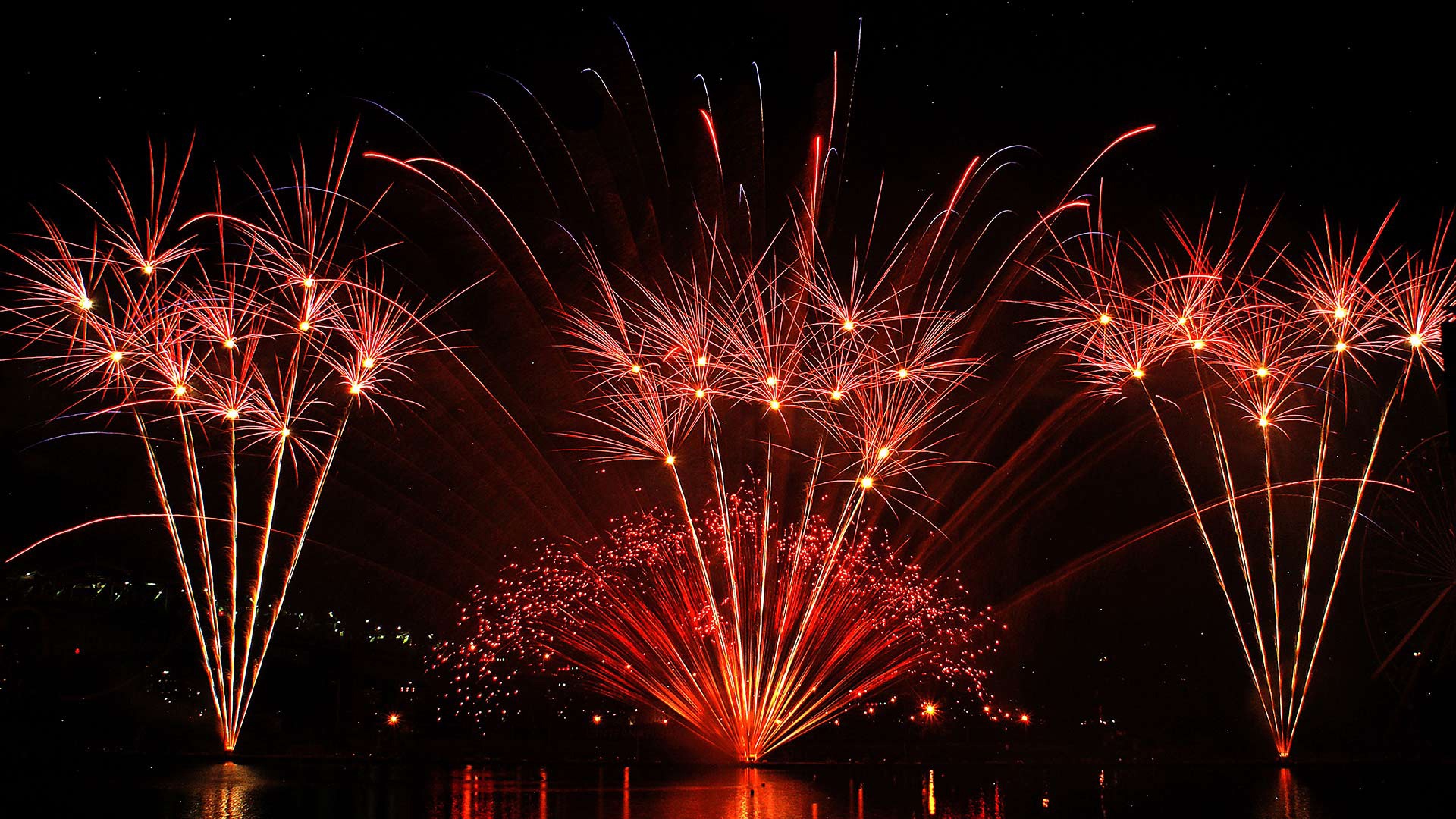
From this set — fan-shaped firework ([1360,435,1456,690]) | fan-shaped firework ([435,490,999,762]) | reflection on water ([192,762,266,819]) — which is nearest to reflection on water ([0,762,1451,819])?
reflection on water ([192,762,266,819])

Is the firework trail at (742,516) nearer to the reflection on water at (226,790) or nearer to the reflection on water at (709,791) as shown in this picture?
the reflection on water at (709,791)

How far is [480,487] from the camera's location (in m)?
23.2

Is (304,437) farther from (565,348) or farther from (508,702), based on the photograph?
(508,702)

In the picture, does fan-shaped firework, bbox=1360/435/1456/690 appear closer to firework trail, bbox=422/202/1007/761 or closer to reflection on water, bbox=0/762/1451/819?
reflection on water, bbox=0/762/1451/819

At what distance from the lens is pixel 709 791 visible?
17.2 m

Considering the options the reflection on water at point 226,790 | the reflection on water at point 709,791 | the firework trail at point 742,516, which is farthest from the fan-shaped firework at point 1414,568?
the reflection on water at point 226,790

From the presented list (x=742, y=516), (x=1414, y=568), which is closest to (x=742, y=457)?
(x=742, y=516)

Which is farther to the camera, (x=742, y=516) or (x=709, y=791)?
(x=742, y=516)

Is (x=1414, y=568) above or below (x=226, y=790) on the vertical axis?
above

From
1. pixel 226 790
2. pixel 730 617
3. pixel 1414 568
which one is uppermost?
pixel 1414 568

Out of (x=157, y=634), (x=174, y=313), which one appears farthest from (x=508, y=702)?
(x=174, y=313)

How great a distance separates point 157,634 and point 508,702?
9570 millimetres

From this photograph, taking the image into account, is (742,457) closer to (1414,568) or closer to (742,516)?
(742,516)

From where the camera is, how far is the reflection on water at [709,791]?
14.3 meters
